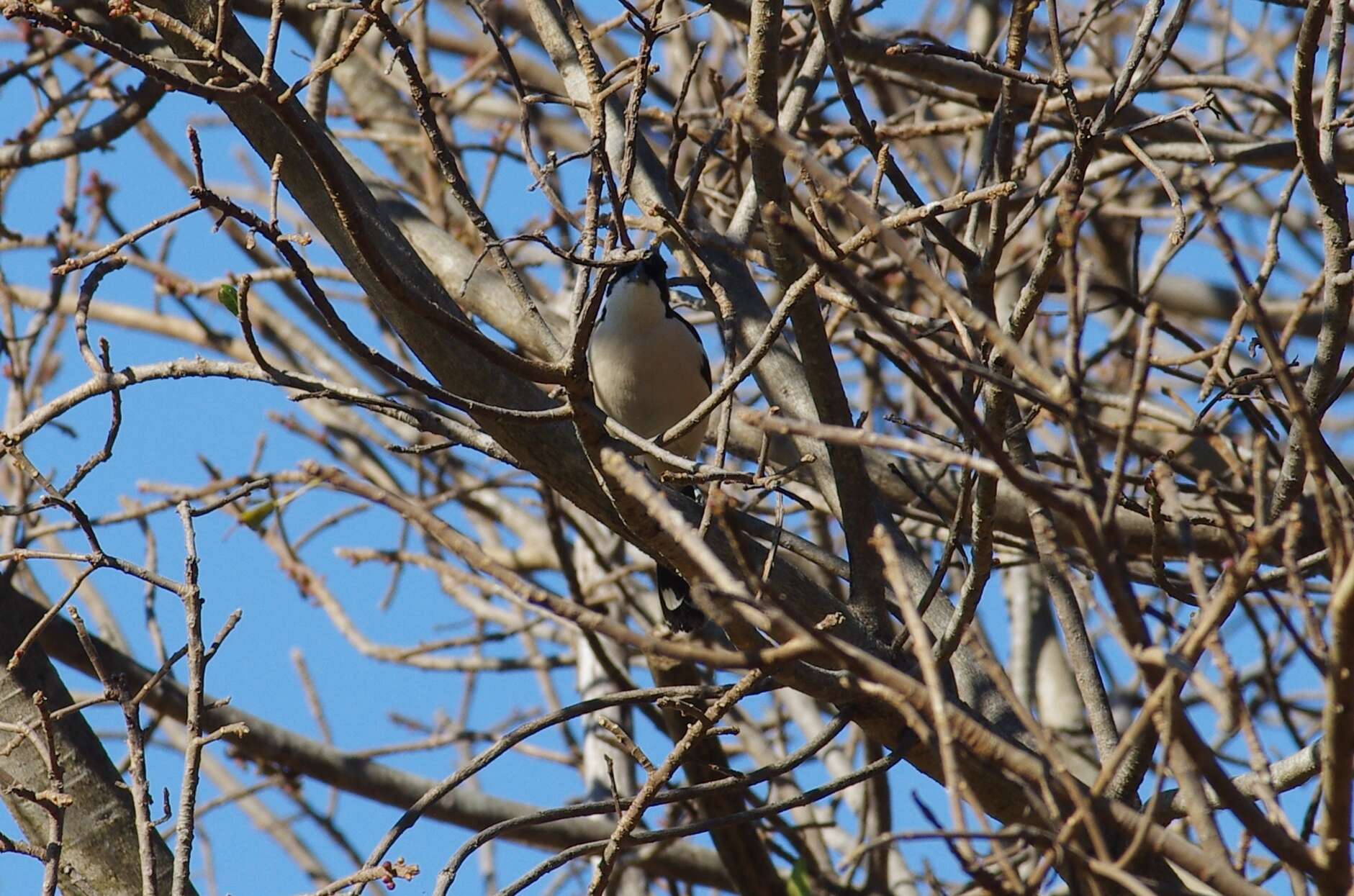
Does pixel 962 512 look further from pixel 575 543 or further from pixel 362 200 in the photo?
pixel 575 543

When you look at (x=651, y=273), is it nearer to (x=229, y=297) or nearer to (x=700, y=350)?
(x=700, y=350)

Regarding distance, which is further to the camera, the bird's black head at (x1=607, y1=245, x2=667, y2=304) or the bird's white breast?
the bird's black head at (x1=607, y1=245, x2=667, y2=304)

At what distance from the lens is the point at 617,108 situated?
12.7 feet

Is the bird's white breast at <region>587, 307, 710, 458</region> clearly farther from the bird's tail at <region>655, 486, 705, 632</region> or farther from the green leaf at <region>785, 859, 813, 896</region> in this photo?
the green leaf at <region>785, 859, 813, 896</region>

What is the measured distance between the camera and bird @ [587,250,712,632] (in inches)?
193

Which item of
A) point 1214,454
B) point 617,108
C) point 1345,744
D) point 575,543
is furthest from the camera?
point 575,543

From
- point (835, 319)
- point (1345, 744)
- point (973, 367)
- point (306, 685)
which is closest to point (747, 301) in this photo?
point (835, 319)

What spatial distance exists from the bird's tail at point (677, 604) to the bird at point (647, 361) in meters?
0.48

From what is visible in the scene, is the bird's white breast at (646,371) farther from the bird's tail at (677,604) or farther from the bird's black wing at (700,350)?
the bird's tail at (677,604)

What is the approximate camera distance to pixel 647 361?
489 centimetres

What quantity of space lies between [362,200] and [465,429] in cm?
52

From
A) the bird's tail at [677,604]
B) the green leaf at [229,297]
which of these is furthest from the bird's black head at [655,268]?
the green leaf at [229,297]

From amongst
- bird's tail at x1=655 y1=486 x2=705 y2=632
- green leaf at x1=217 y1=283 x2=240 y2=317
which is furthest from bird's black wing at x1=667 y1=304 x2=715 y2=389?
green leaf at x1=217 y1=283 x2=240 y2=317

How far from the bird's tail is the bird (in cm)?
48
